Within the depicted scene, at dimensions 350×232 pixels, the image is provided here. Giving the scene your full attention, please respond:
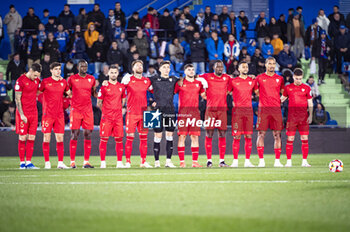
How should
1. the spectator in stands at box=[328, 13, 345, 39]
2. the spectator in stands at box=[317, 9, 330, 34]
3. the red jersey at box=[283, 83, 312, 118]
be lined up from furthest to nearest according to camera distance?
the spectator in stands at box=[317, 9, 330, 34], the spectator in stands at box=[328, 13, 345, 39], the red jersey at box=[283, 83, 312, 118]

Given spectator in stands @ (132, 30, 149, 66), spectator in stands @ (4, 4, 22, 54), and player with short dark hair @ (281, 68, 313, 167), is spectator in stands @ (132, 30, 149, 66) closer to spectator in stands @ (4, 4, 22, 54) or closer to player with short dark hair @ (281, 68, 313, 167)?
spectator in stands @ (4, 4, 22, 54)

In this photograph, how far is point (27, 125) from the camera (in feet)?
37.4

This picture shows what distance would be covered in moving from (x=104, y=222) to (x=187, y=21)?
16506mm

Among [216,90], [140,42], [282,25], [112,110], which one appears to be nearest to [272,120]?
[216,90]

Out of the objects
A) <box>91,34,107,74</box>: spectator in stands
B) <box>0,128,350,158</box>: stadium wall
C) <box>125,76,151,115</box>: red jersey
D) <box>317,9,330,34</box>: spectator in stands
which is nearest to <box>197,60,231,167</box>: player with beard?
<box>125,76,151,115</box>: red jersey

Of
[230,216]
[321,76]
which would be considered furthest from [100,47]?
[230,216]

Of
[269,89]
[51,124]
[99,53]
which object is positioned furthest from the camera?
[99,53]

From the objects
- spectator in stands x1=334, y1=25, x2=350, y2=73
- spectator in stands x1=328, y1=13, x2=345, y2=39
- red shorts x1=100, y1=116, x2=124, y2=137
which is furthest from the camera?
spectator in stands x1=328, y1=13, x2=345, y2=39

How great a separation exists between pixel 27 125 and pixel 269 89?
5.00 metres

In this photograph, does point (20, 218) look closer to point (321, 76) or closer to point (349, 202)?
point (349, 202)

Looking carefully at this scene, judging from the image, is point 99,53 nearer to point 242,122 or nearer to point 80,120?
point 80,120

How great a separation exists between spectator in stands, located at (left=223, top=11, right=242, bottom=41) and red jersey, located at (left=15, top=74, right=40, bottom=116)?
35.7 ft

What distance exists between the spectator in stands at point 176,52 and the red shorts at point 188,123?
859 centimetres

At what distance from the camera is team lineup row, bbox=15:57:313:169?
11367 mm
